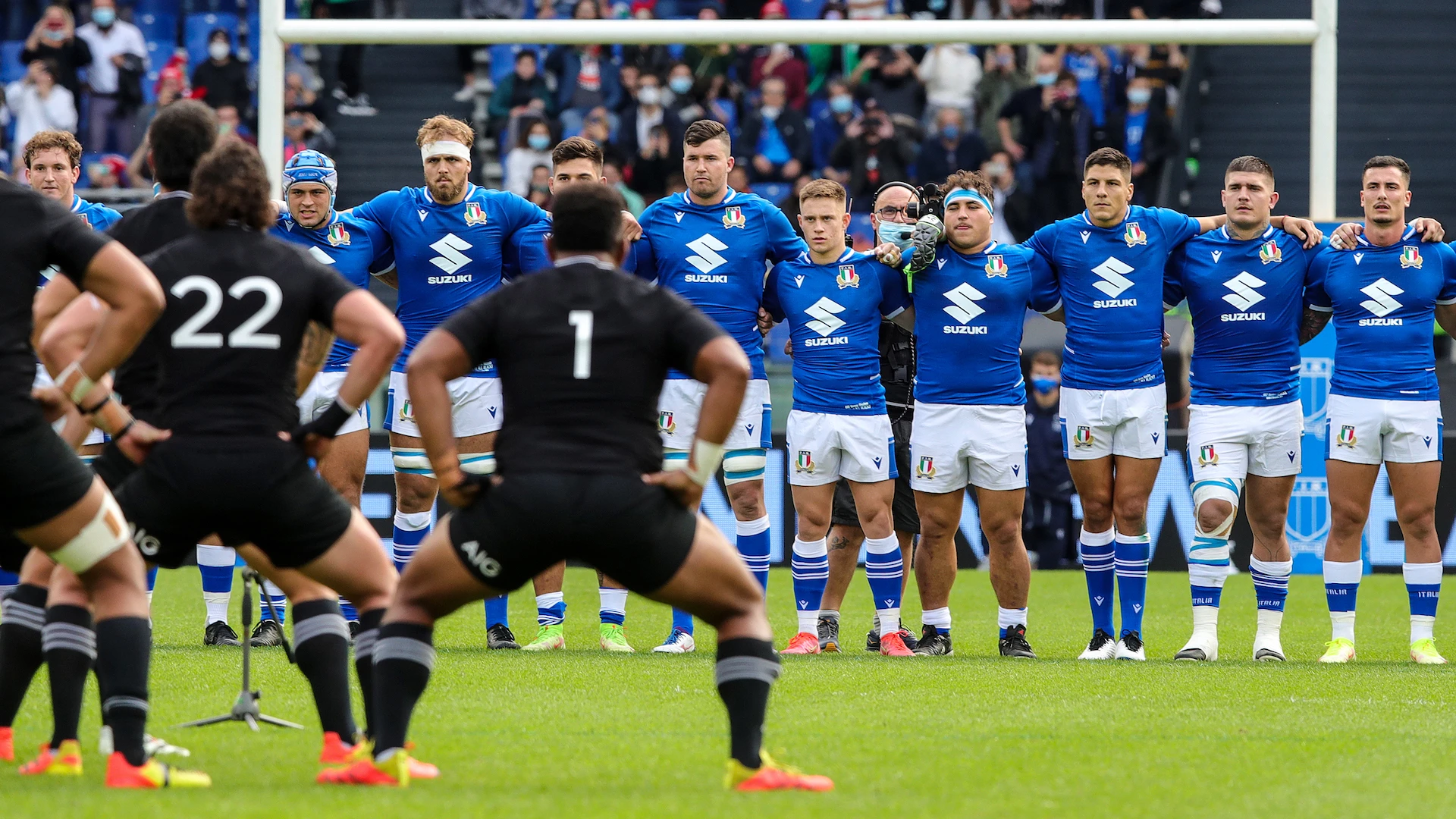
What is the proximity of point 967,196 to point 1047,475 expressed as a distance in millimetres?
5970

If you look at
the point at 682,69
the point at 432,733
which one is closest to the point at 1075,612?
the point at 432,733

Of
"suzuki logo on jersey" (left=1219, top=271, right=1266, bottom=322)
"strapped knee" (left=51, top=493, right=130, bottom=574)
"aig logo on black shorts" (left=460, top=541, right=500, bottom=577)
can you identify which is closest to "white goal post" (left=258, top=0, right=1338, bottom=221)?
"suzuki logo on jersey" (left=1219, top=271, right=1266, bottom=322)

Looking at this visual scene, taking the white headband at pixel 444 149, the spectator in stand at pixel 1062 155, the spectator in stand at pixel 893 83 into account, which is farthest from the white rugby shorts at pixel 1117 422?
the spectator in stand at pixel 893 83

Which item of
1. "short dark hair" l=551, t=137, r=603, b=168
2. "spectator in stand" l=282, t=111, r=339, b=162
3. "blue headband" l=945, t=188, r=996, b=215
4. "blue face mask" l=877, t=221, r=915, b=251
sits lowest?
"blue face mask" l=877, t=221, r=915, b=251

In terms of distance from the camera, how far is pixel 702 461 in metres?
5.17

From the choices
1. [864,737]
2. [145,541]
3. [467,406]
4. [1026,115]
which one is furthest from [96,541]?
[1026,115]

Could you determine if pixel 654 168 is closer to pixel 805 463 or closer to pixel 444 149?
pixel 444 149

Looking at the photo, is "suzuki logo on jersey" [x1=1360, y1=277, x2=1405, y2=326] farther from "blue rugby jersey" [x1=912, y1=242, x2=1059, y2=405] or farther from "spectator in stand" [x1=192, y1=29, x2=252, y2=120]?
"spectator in stand" [x1=192, y1=29, x2=252, y2=120]

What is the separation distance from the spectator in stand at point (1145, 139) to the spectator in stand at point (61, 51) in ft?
38.1

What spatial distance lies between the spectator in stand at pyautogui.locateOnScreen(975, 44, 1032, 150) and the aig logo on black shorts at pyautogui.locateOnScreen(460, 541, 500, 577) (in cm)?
1537

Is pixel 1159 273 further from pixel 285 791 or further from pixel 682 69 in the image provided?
pixel 682 69

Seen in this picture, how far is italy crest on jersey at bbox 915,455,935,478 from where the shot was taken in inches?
356

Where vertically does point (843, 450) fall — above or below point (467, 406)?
below

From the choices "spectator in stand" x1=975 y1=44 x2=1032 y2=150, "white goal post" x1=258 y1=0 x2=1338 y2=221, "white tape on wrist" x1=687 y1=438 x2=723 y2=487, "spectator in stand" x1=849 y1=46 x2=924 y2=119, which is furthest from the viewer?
"spectator in stand" x1=849 y1=46 x2=924 y2=119
